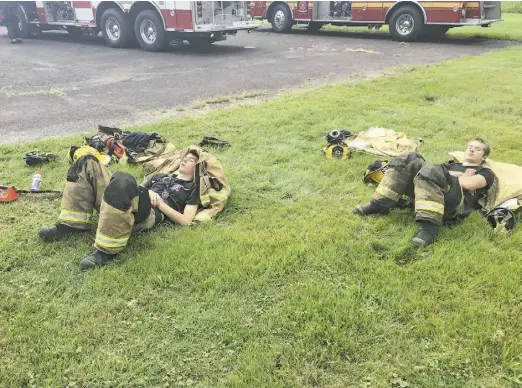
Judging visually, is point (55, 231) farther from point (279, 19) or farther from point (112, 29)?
point (279, 19)

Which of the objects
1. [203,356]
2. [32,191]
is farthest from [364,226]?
[32,191]

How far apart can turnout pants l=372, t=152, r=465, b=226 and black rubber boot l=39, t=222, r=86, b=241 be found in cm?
236

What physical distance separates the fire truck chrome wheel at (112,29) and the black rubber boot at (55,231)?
11.3 meters

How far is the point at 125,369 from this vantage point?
7.84 feet

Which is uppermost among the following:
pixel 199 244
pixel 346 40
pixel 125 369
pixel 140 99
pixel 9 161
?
pixel 346 40

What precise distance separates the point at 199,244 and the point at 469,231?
198 cm

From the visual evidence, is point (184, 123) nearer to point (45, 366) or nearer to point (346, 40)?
point (45, 366)

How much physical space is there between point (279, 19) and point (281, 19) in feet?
0.36

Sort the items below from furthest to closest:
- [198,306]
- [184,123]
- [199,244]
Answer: [184,123]
[199,244]
[198,306]

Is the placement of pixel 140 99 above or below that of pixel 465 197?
above

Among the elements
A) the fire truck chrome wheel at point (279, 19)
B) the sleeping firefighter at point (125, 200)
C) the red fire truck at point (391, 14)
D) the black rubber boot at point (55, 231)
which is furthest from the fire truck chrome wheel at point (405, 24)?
the black rubber boot at point (55, 231)

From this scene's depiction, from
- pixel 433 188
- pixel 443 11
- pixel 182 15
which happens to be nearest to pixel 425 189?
pixel 433 188

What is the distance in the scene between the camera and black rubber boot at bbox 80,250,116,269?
10.3 feet

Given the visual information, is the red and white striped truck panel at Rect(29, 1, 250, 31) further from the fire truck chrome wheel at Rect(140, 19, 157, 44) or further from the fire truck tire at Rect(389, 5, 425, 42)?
the fire truck tire at Rect(389, 5, 425, 42)
